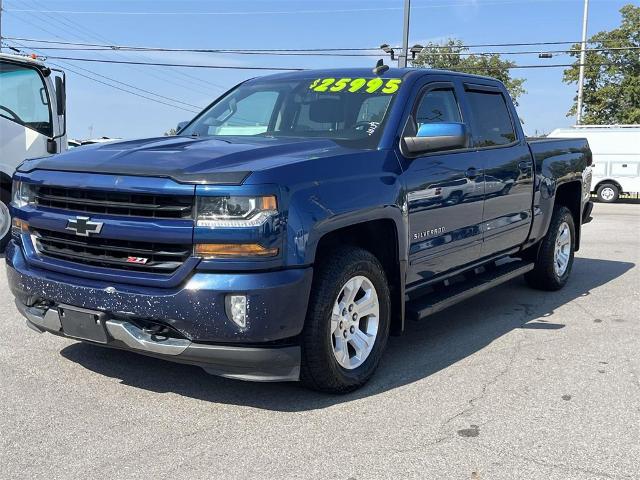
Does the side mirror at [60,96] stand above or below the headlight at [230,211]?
above

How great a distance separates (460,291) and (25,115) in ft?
22.4

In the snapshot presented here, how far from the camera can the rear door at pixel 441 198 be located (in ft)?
14.4

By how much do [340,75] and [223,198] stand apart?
222cm

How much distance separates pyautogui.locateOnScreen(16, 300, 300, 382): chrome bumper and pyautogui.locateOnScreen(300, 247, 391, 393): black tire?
0.49 feet

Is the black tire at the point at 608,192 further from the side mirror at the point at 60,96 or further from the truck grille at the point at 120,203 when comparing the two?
the truck grille at the point at 120,203

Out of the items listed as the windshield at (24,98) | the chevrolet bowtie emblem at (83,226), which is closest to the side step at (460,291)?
the chevrolet bowtie emblem at (83,226)

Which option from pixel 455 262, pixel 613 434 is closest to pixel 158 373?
pixel 455 262

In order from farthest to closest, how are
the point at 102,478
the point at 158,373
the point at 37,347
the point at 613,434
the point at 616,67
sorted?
the point at 616,67
the point at 37,347
the point at 158,373
the point at 613,434
the point at 102,478

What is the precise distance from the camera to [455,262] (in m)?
5.03

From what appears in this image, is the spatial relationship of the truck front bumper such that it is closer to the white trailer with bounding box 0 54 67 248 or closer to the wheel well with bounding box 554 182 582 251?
the wheel well with bounding box 554 182 582 251

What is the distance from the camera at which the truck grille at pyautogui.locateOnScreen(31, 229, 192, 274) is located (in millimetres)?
3383

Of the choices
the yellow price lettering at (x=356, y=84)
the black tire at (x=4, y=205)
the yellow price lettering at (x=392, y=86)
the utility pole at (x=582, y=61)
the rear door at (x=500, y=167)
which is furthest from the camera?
the utility pole at (x=582, y=61)

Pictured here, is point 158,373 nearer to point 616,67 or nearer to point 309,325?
point 309,325

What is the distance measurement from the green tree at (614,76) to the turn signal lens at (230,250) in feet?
130
